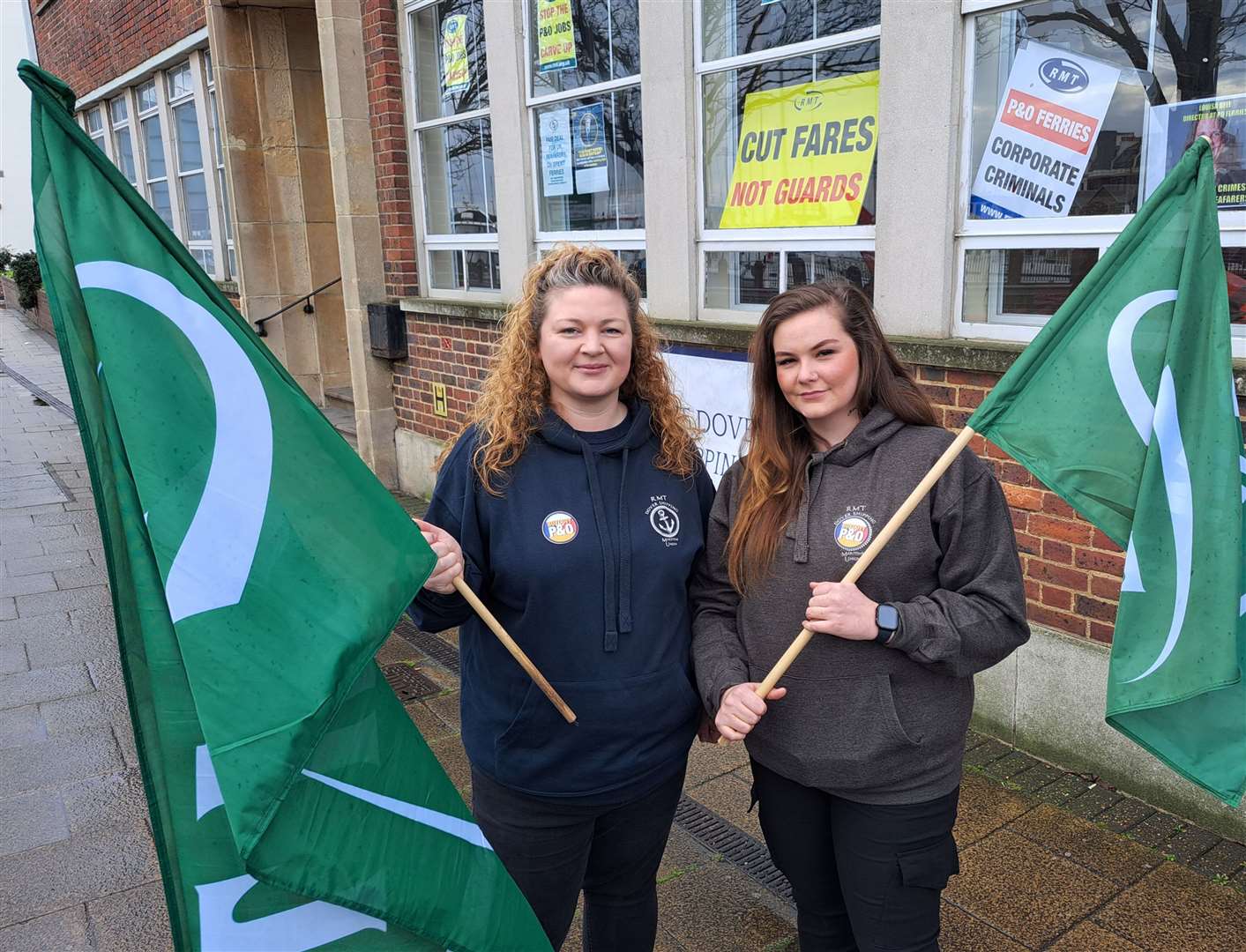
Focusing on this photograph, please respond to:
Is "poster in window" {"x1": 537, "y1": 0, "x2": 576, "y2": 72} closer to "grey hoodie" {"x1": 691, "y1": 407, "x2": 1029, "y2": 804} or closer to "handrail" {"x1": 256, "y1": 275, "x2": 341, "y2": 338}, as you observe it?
"grey hoodie" {"x1": 691, "y1": 407, "x2": 1029, "y2": 804}

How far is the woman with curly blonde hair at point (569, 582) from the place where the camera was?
2.15m

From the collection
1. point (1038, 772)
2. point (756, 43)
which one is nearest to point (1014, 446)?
point (1038, 772)

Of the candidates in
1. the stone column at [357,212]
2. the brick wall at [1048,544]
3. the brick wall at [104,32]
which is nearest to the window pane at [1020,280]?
the brick wall at [1048,544]

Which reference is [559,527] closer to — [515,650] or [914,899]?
[515,650]

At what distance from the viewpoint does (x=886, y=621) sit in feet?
6.54

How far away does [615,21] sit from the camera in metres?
5.67

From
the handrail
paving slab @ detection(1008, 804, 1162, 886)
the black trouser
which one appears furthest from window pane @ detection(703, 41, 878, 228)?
the handrail

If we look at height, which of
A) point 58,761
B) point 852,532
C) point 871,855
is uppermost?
point 852,532

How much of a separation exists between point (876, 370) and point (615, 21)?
4.27m

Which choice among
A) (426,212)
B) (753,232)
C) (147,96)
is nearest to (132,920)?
(753,232)

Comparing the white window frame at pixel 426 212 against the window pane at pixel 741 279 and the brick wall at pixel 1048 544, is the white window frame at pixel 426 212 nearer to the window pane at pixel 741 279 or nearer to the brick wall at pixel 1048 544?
the window pane at pixel 741 279

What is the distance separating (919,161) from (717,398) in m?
1.57

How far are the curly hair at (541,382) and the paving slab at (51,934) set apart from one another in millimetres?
2020

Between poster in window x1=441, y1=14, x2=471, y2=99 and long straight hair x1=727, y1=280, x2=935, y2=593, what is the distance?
222 inches
